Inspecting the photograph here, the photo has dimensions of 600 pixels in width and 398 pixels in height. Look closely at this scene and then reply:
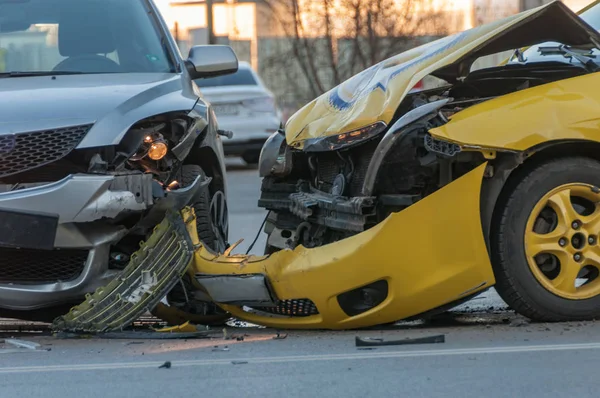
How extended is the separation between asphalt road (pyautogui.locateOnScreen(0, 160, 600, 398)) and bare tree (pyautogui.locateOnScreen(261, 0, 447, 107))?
19079 mm

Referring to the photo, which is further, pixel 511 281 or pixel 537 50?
pixel 537 50

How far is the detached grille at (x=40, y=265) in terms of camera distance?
512 centimetres

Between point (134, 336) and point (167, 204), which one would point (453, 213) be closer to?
point (167, 204)

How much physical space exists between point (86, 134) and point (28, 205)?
484 millimetres

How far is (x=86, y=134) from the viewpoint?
201 inches

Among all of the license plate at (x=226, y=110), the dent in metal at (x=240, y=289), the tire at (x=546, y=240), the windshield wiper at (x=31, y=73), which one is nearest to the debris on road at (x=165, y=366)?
the dent in metal at (x=240, y=289)

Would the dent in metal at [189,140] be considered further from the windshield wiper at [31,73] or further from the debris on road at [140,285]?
the windshield wiper at [31,73]

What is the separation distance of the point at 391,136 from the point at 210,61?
2.02 metres

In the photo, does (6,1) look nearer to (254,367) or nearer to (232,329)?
(232,329)

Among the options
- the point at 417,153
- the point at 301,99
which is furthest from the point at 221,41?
the point at 417,153

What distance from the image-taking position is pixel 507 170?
5.02 meters

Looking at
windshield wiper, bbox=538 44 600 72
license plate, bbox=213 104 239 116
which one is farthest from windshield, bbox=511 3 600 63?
license plate, bbox=213 104 239 116

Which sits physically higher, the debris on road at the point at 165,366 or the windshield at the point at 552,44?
the windshield at the point at 552,44

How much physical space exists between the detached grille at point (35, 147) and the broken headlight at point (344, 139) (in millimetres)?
1190
